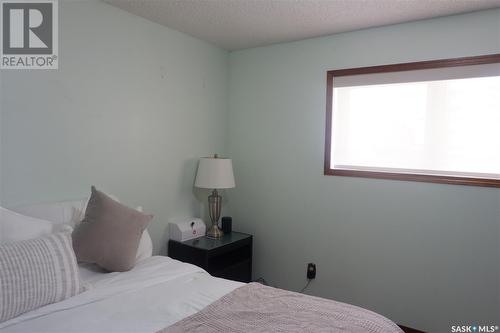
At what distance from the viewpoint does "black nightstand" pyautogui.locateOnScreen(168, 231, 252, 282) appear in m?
2.89

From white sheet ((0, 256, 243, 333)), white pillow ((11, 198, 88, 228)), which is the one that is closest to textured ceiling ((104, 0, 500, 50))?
white pillow ((11, 198, 88, 228))

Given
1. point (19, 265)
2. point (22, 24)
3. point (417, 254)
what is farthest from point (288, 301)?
point (22, 24)

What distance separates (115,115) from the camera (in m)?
2.60

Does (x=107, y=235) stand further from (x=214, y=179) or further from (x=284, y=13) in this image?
(x=284, y=13)

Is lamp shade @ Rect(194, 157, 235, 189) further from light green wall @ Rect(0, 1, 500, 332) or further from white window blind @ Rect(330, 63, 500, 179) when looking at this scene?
white window blind @ Rect(330, 63, 500, 179)

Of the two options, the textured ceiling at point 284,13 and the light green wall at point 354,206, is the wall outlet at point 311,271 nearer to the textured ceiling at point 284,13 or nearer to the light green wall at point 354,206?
the light green wall at point 354,206

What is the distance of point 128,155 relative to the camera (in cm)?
271

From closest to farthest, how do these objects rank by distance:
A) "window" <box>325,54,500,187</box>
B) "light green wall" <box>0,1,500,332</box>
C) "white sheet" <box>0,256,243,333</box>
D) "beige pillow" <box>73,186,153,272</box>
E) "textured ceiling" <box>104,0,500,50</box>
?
"white sheet" <box>0,256,243,333</box> < "beige pillow" <box>73,186,153,272</box> < "light green wall" <box>0,1,500,332</box> < "textured ceiling" <box>104,0,500,50</box> < "window" <box>325,54,500,187</box>

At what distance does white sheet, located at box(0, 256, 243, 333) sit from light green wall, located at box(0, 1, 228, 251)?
0.74m

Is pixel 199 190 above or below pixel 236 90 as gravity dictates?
below

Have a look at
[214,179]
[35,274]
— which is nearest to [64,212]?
[35,274]

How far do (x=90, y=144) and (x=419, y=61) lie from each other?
8.16ft

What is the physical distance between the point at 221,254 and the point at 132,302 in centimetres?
141

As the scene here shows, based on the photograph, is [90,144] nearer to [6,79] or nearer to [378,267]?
[6,79]
